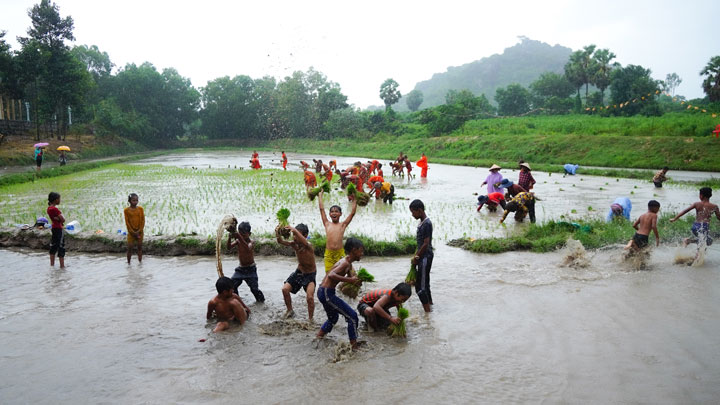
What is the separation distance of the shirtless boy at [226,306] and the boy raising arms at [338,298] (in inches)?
45.3

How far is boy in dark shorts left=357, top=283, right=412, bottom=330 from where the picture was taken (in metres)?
5.31

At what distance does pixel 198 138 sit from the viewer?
81.2 metres

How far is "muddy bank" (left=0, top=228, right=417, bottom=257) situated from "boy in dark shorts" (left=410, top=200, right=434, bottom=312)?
2987mm

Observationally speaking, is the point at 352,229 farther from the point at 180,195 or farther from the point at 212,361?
the point at 180,195

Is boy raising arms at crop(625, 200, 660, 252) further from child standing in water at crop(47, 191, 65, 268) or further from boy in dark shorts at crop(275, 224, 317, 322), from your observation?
child standing in water at crop(47, 191, 65, 268)

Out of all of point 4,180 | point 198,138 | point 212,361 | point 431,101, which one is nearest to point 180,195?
point 4,180

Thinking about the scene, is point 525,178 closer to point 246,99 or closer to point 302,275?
point 302,275

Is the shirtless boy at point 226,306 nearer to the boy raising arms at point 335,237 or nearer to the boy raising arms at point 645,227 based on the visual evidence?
the boy raising arms at point 335,237

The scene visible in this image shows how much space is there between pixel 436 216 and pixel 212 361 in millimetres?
8779

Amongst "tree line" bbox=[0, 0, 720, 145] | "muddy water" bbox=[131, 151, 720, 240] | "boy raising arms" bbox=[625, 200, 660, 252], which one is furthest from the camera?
"tree line" bbox=[0, 0, 720, 145]

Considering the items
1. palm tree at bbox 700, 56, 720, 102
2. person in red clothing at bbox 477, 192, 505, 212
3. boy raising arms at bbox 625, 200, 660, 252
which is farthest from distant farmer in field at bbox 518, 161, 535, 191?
palm tree at bbox 700, 56, 720, 102

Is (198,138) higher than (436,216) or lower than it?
higher

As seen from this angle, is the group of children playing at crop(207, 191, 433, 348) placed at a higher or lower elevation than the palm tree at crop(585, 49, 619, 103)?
lower

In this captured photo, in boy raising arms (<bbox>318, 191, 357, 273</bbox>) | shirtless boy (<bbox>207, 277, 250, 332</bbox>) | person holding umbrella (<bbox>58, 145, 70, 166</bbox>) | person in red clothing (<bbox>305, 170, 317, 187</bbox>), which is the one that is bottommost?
shirtless boy (<bbox>207, 277, 250, 332</bbox>)
